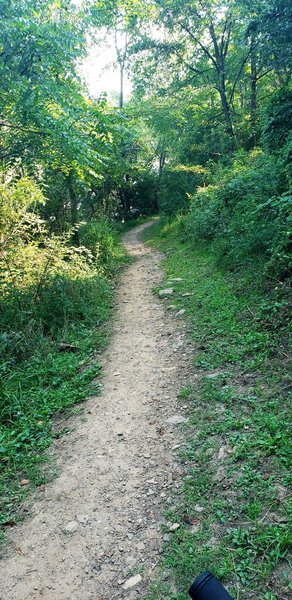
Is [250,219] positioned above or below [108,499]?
above

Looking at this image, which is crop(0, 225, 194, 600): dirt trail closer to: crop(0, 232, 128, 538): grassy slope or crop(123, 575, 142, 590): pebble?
crop(123, 575, 142, 590): pebble

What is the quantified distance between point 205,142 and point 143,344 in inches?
446

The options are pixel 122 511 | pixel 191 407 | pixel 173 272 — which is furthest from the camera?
pixel 173 272

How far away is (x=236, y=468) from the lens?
265cm

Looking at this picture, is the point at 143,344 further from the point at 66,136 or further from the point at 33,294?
the point at 66,136

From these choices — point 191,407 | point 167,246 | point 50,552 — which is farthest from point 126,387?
point 167,246

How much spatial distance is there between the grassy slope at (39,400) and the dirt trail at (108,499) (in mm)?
175

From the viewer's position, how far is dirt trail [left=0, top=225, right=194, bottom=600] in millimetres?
2268

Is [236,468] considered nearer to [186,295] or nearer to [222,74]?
[186,295]

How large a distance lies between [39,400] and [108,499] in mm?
1723

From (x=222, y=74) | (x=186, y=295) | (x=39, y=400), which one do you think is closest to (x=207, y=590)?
(x=39, y=400)

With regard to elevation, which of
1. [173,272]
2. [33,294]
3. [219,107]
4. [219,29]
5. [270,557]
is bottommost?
[270,557]

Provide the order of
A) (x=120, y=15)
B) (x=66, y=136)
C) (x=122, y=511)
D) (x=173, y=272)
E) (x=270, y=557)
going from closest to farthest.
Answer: (x=270, y=557) → (x=122, y=511) → (x=66, y=136) → (x=173, y=272) → (x=120, y=15)

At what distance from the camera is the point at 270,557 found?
6.52 ft
